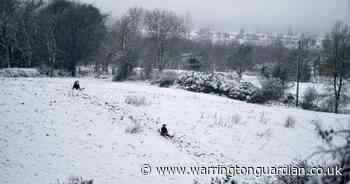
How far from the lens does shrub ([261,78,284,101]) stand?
2619 centimetres

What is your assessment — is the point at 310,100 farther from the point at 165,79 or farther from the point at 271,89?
the point at 165,79

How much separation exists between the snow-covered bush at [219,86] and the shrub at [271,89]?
1.14m

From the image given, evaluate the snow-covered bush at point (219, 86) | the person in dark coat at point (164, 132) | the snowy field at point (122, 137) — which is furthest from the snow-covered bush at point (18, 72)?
the person in dark coat at point (164, 132)

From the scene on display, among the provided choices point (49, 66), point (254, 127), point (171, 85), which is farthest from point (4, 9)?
point (254, 127)

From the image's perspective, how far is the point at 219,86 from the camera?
26078mm

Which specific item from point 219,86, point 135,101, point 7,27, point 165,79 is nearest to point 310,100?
point 219,86

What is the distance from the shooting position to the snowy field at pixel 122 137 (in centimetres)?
720

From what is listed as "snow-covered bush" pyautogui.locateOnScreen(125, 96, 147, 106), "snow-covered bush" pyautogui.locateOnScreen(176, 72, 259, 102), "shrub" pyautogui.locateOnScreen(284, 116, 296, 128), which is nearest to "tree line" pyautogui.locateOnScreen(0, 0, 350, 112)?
"snow-covered bush" pyautogui.locateOnScreen(176, 72, 259, 102)

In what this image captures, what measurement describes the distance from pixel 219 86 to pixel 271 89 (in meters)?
5.95

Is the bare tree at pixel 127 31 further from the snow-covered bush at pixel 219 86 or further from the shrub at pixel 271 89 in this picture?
the shrub at pixel 271 89

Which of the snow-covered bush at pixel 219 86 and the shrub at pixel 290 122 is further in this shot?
the snow-covered bush at pixel 219 86

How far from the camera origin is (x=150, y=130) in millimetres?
11359

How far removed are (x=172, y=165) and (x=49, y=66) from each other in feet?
87.0

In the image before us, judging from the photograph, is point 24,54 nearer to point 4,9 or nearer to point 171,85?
point 4,9
